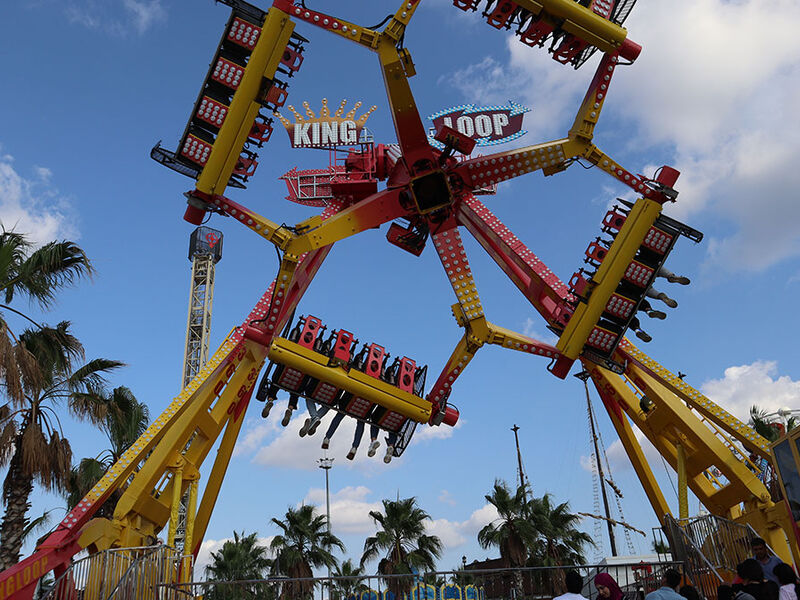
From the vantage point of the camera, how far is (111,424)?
66.7 ft

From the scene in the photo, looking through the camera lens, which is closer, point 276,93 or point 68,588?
point 68,588

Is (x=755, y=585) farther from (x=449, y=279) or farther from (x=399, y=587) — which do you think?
(x=449, y=279)

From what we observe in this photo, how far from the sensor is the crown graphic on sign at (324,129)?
1977 centimetres

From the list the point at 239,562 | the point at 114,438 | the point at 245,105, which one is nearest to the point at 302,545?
the point at 239,562

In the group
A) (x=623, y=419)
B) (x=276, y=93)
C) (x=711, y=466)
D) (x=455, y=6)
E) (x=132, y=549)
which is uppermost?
(x=455, y=6)

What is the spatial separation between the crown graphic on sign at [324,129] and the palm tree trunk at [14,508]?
1042cm

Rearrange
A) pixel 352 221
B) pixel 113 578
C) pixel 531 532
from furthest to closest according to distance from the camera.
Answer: pixel 531 532
pixel 352 221
pixel 113 578

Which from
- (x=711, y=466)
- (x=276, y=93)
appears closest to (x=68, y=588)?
(x=276, y=93)

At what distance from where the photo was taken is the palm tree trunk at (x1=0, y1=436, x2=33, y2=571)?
14414mm

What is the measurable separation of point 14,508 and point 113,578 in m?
4.44

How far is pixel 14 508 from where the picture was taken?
14633mm

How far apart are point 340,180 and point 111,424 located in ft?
31.4

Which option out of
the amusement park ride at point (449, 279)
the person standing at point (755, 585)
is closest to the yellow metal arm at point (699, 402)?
the amusement park ride at point (449, 279)

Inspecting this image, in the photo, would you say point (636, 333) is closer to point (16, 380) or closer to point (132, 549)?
point (132, 549)
